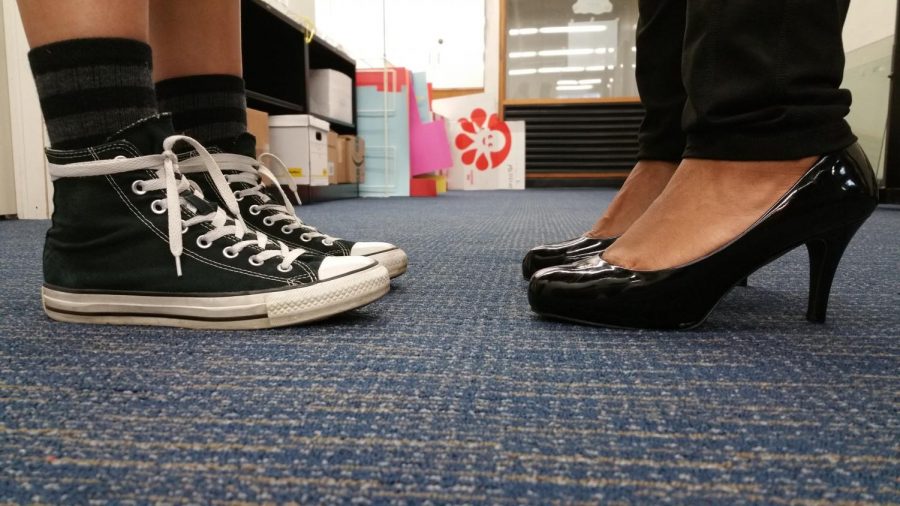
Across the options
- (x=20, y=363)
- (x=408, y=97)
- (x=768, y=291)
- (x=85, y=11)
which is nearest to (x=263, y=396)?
(x=20, y=363)

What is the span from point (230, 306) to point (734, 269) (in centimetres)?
43

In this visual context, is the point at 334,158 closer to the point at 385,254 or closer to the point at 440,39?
the point at 385,254

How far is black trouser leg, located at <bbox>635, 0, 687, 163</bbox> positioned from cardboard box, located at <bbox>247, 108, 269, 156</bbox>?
171cm

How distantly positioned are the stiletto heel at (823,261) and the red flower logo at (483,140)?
4.48 meters

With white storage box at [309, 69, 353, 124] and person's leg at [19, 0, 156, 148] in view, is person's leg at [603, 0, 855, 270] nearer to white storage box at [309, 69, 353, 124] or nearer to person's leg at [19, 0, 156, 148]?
person's leg at [19, 0, 156, 148]

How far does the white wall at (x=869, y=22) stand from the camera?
8.42 ft

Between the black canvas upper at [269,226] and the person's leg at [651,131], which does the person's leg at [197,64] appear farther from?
the person's leg at [651,131]

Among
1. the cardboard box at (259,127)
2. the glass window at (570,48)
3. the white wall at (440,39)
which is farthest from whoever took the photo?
the white wall at (440,39)

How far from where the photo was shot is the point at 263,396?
362mm

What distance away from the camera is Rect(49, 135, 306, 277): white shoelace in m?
0.51

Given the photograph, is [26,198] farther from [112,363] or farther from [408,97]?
[408,97]

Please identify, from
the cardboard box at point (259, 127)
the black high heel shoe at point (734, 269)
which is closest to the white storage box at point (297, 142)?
the cardboard box at point (259, 127)

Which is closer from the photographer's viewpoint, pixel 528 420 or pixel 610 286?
pixel 528 420

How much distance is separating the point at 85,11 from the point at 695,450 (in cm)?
55
